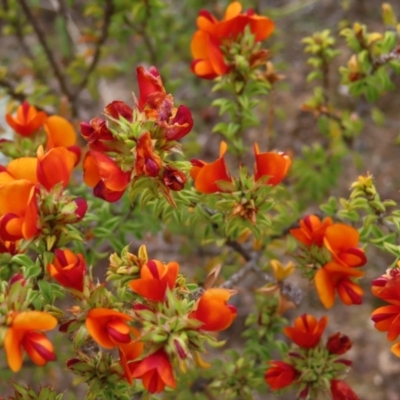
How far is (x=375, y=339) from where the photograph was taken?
2449mm

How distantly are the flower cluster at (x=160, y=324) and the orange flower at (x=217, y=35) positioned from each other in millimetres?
619

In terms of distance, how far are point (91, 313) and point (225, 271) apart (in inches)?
34.6

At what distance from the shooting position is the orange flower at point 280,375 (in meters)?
1.50

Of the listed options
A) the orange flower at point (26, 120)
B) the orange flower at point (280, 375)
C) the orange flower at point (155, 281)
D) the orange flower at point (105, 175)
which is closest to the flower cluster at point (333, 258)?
the orange flower at point (280, 375)

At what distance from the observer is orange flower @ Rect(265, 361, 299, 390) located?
1.50 meters

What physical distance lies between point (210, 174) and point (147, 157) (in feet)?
0.78

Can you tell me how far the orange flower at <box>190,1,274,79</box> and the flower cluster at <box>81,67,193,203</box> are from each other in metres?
0.36

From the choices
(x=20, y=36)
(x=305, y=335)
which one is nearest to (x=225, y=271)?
(x=305, y=335)

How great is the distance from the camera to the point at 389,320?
124cm

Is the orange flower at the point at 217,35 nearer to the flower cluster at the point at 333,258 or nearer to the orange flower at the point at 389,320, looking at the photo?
the flower cluster at the point at 333,258

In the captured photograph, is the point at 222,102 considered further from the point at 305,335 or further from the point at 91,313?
the point at 91,313

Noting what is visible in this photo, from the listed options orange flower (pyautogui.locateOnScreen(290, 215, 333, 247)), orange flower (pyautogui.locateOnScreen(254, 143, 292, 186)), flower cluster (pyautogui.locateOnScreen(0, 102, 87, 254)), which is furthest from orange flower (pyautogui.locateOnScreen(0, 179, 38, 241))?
orange flower (pyautogui.locateOnScreen(290, 215, 333, 247))

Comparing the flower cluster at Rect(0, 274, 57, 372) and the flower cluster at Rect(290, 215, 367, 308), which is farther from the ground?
the flower cluster at Rect(0, 274, 57, 372)

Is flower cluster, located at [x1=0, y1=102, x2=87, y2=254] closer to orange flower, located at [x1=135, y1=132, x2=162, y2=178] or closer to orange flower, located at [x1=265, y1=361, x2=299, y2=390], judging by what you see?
orange flower, located at [x1=135, y1=132, x2=162, y2=178]
